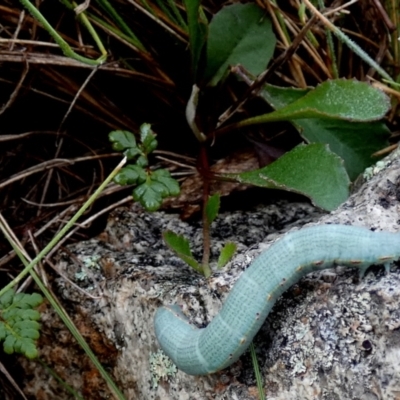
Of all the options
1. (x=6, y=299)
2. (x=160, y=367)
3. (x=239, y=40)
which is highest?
(x=239, y=40)

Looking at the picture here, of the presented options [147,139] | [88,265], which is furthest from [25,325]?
[147,139]

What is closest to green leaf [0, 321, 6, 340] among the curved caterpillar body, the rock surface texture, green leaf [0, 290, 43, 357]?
green leaf [0, 290, 43, 357]

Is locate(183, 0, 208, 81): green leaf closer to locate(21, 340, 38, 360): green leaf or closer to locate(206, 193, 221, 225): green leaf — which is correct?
locate(206, 193, 221, 225): green leaf

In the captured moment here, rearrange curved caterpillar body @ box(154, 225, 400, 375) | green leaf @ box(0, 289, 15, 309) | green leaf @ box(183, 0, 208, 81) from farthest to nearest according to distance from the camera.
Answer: green leaf @ box(183, 0, 208, 81), green leaf @ box(0, 289, 15, 309), curved caterpillar body @ box(154, 225, 400, 375)

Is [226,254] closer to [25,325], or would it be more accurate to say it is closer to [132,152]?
[132,152]

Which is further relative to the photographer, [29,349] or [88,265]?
[88,265]

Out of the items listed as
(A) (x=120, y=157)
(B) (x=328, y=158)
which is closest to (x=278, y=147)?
(B) (x=328, y=158)
